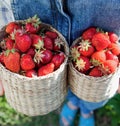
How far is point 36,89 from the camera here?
1159 mm

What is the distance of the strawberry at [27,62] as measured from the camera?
1118mm

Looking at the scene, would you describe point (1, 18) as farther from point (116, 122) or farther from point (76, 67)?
point (116, 122)

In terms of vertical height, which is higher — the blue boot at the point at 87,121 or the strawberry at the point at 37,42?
the strawberry at the point at 37,42

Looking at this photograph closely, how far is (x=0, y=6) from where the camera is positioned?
1.25m

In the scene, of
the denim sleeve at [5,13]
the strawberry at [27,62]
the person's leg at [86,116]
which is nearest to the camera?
the strawberry at [27,62]

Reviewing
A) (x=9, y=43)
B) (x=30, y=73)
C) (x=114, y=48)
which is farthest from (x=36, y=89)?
(x=114, y=48)

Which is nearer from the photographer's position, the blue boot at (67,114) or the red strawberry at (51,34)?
the red strawberry at (51,34)

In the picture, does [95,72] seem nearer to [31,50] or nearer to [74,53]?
[74,53]

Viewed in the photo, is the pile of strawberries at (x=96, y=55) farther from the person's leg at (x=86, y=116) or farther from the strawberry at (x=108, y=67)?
the person's leg at (x=86, y=116)

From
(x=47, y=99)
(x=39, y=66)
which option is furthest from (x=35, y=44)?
(x=47, y=99)

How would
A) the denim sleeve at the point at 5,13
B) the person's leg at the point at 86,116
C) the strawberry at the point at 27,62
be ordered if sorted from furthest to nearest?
the person's leg at the point at 86,116, the denim sleeve at the point at 5,13, the strawberry at the point at 27,62

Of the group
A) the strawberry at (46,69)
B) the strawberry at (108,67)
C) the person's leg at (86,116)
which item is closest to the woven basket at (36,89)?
the strawberry at (46,69)

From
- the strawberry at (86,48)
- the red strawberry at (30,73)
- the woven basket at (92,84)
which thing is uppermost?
the strawberry at (86,48)

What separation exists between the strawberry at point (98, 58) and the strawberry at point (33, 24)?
193 mm
